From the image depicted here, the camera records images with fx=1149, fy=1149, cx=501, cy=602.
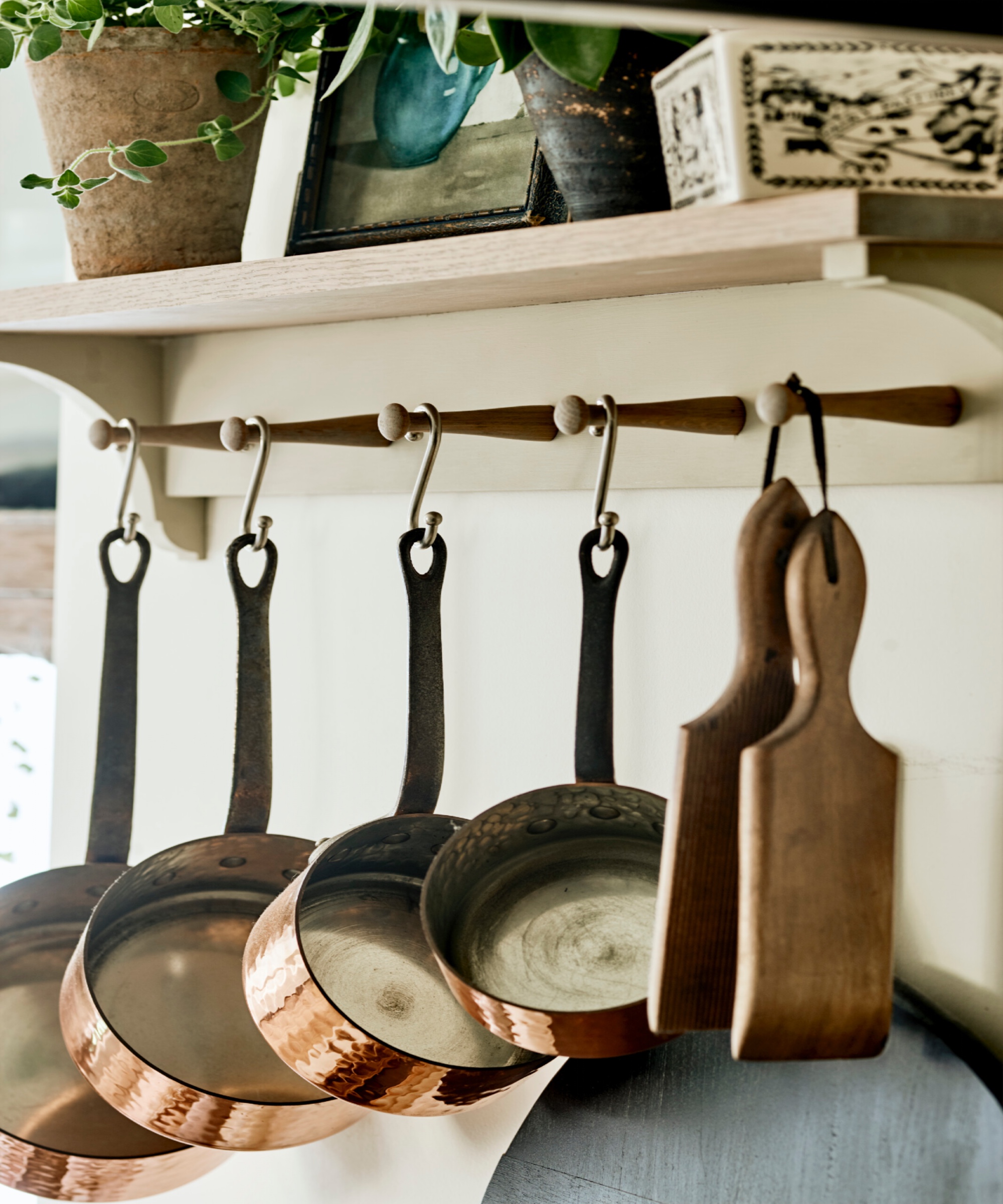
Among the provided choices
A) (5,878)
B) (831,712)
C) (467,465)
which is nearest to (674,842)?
(831,712)

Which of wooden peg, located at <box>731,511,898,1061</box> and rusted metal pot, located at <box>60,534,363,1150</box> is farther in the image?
rusted metal pot, located at <box>60,534,363,1150</box>

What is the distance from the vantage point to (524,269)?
0.53m

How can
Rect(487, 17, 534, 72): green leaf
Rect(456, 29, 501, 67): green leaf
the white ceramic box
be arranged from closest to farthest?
the white ceramic box → Rect(487, 17, 534, 72): green leaf → Rect(456, 29, 501, 67): green leaf

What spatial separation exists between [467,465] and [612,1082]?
1.33 ft

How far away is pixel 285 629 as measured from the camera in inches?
36.4

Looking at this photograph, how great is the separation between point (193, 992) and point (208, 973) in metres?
0.02

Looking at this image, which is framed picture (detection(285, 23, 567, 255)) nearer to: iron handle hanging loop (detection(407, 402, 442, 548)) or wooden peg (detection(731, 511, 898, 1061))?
iron handle hanging loop (detection(407, 402, 442, 548))

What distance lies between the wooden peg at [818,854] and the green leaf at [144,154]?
18.7 inches

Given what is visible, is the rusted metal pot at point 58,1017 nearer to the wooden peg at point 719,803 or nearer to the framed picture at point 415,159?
the framed picture at point 415,159

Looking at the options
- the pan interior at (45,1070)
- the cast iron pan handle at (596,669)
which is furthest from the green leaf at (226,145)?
the pan interior at (45,1070)

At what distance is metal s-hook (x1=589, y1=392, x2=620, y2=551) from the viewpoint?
24.6 inches

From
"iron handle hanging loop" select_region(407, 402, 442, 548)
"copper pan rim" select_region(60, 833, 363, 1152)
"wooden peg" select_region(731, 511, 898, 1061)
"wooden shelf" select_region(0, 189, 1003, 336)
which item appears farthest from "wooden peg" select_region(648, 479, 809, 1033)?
"copper pan rim" select_region(60, 833, 363, 1152)

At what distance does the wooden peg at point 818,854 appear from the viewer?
0.48 meters

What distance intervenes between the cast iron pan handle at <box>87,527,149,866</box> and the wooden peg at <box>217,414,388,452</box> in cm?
16
